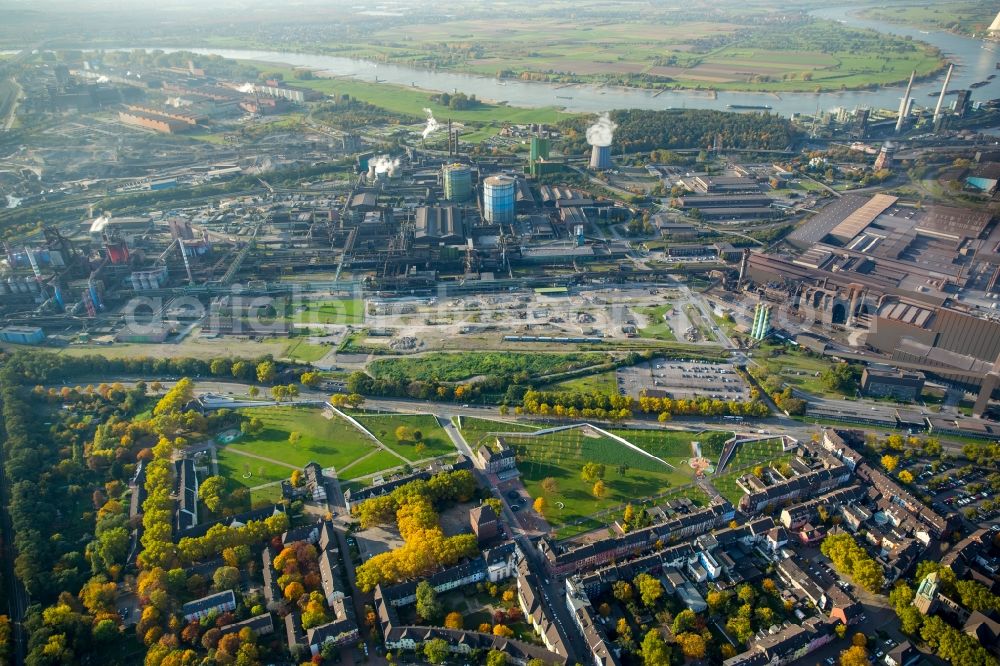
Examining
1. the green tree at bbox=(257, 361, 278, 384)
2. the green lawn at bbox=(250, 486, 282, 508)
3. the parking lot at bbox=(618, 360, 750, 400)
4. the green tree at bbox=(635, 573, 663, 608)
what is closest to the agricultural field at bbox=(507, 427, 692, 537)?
the green tree at bbox=(635, 573, 663, 608)

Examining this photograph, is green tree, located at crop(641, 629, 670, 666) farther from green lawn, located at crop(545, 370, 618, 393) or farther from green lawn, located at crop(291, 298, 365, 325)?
green lawn, located at crop(291, 298, 365, 325)

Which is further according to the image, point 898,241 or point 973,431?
point 898,241

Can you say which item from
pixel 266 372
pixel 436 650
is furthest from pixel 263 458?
pixel 436 650

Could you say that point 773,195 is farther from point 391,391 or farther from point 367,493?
point 367,493

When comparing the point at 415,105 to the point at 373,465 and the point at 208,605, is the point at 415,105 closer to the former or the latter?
the point at 373,465

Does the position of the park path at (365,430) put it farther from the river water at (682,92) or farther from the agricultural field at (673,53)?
the agricultural field at (673,53)

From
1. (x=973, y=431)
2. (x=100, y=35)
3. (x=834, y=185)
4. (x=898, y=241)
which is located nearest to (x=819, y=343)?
(x=973, y=431)

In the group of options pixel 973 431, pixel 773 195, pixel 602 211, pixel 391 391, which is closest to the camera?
pixel 973 431
